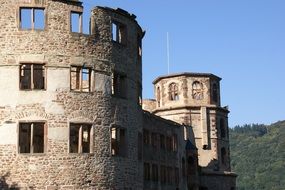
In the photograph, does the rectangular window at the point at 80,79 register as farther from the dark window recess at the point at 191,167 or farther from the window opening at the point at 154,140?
the dark window recess at the point at 191,167

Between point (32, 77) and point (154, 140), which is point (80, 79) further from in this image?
point (154, 140)

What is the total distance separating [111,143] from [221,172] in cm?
3056

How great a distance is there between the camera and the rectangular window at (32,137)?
97.1ft

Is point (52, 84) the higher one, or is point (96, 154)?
point (52, 84)

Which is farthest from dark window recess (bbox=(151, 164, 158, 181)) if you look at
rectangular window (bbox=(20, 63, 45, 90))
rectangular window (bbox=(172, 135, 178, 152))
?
rectangular window (bbox=(20, 63, 45, 90))

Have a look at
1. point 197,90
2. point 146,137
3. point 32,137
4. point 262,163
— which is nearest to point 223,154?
point 197,90

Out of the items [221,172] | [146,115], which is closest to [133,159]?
[146,115]

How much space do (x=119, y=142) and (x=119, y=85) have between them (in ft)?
10.9

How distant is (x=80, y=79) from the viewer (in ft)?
102

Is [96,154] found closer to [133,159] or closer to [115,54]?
[133,159]

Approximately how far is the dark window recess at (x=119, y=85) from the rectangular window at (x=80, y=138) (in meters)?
2.97

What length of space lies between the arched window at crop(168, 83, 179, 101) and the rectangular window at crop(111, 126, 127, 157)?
98.3 ft

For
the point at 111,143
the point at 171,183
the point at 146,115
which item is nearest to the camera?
the point at 111,143

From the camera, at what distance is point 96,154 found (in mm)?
30719
